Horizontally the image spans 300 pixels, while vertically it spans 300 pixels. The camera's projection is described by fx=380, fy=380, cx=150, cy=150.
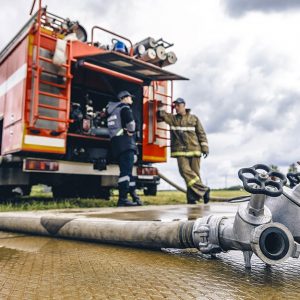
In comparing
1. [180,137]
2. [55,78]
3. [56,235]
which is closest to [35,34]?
[55,78]

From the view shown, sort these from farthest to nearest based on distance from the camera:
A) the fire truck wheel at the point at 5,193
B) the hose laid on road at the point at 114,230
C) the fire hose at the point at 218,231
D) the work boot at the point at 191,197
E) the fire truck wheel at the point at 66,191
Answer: the fire truck wheel at the point at 66,191 → the work boot at the point at 191,197 → the fire truck wheel at the point at 5,193 → the hose laid on road at the point at 114,230 → the fire hose at the point at 218,231

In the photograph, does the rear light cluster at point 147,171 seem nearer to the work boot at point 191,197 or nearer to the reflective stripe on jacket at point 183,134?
the reflective stripe on jacket at point 183,134

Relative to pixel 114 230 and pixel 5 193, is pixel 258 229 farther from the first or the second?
pixel 5 193

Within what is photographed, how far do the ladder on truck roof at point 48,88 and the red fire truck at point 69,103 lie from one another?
1 centimetres

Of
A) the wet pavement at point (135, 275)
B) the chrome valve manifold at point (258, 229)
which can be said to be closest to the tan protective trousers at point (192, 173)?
the wet pavement at point (135, 275)

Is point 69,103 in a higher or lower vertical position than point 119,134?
higher

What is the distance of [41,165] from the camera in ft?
15.5

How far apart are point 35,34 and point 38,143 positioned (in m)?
1.37

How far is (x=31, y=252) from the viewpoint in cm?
186

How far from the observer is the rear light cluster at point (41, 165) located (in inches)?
182

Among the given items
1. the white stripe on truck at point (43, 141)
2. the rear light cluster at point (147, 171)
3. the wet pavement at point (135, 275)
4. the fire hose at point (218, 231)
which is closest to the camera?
the wet pavement at point (135, 275)

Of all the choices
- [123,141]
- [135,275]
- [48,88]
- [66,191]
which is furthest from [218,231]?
[66,191]

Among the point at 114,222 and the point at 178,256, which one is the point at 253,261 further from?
the point at 114,222

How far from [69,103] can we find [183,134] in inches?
83.0
